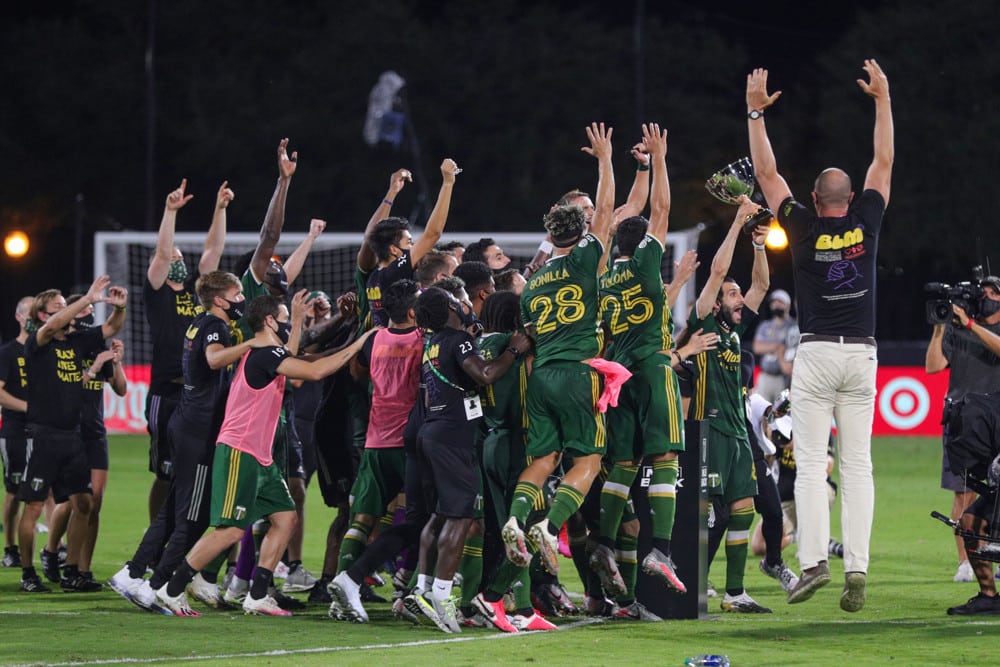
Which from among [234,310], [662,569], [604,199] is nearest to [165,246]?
[234,310]

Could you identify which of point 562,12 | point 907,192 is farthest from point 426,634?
point 562,12

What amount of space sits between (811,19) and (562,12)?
27.3ft

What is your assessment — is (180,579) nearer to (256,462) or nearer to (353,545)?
(256,462)

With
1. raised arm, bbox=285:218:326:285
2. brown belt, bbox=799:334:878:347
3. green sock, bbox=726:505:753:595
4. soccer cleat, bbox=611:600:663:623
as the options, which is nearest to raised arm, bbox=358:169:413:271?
raised arm, bbox=285:218:326:285

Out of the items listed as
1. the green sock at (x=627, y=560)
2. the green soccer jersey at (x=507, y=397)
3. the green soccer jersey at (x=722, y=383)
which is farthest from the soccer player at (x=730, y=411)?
the green soccer jersey at (x=507, y=397)

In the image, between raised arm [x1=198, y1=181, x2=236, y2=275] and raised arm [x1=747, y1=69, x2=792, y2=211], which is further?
raised arm [x1=198, y1=181, x2=236, y2=275]

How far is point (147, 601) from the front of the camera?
34.9ft

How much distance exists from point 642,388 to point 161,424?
13.8ft

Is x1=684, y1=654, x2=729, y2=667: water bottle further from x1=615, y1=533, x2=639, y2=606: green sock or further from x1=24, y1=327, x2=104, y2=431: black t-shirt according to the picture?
x1=24, y1=327, x2=104, y2=431: black t-shirt

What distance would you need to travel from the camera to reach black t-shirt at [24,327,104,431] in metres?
12.4

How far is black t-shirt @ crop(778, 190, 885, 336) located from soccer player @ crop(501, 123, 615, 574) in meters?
1.38

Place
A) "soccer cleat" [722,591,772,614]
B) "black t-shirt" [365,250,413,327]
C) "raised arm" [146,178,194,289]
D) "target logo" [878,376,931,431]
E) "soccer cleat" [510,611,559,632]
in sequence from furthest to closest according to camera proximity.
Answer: "target logo" [878,376,931,431] < "raised arm" [146,178,194,289] < "black t-shirt" [365,250,413,327] < "soccer cleat" [722,591,772,614] < "soccer cleat" [510,611,559,632]

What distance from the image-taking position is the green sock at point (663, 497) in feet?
33.2

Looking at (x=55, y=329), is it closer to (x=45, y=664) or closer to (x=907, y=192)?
(x=45, y=664)
